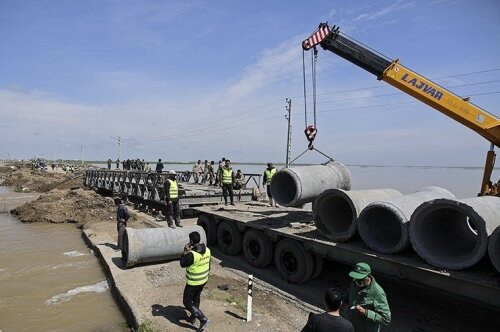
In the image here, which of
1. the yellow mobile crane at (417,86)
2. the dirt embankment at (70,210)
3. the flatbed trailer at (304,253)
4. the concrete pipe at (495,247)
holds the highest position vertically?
the yellow mobile crane at (417,86)

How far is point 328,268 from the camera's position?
9.32m

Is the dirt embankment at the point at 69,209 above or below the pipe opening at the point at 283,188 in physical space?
below

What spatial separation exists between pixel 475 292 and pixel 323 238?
9.95ft

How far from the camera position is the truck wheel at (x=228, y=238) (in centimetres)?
1033

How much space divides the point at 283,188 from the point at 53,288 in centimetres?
599

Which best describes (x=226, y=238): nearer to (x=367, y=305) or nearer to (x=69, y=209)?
(x=367, y=305)

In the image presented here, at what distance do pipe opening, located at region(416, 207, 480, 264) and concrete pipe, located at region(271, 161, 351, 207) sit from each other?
3.10m

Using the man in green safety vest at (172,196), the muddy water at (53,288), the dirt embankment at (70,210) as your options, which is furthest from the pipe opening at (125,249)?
the dirt embankment at (70,210)

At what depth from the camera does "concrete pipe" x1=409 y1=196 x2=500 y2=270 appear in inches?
203

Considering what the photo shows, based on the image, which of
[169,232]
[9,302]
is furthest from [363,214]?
[9,302]

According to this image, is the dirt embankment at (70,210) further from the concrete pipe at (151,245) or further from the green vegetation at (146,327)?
the green vegetation at (146,327)

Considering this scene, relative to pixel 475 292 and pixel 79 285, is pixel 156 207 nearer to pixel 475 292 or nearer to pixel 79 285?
pixel 79 285

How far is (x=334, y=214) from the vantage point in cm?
791

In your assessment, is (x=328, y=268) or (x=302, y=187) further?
(x=328, y=268)
